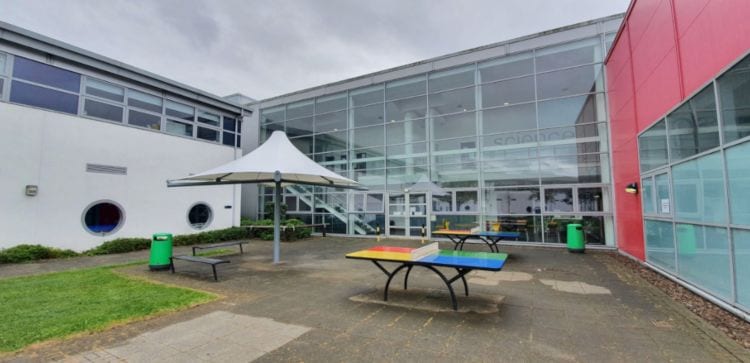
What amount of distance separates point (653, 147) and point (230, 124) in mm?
18138

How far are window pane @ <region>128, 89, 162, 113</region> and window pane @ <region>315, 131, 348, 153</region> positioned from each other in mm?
7872

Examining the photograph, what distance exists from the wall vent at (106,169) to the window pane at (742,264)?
55.9ft

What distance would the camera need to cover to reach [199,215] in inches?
600

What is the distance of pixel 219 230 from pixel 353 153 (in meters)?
7.81

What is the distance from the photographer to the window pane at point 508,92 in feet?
44.4

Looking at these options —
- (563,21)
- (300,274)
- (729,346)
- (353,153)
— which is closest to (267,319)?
(300,274)

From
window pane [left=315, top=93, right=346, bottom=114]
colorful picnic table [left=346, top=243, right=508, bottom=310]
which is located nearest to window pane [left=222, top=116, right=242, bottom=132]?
window pane [left=315, top=93, right=346, bottom=114]

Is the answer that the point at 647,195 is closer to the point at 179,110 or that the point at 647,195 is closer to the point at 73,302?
the point at 73,302

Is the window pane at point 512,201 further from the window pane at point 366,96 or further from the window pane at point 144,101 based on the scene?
the window pane at point 144,101

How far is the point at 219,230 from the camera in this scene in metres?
15.2

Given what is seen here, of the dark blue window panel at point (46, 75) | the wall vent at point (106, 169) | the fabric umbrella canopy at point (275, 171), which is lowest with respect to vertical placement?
the fabric umbrella canopy at point (275, 171)

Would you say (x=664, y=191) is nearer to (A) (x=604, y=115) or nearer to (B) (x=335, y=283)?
(A) (x=604, y=115)

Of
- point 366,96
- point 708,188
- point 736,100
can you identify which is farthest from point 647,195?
point 366,96

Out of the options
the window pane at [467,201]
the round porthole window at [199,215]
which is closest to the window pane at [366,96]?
the window pane at [467,201]
